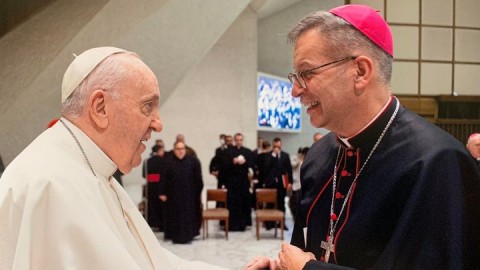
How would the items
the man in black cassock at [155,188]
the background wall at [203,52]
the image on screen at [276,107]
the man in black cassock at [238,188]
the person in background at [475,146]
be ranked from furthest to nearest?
the image on screen at [276,107], the man in black cassock at [238,188], the man in black cassock at [155,188], the background wall at [203,52], the person in background at [475,146]

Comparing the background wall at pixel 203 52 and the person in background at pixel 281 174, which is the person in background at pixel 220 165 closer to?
the person in background at pixel 281 174

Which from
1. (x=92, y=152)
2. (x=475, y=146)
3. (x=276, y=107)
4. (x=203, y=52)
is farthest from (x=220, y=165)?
(x=92, y=152)

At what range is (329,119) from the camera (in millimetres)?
1517

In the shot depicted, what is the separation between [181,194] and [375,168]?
249 inches

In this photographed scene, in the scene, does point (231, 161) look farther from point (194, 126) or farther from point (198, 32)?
point (194, 126)

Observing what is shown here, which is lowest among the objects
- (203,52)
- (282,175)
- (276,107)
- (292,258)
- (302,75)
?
(282,175)

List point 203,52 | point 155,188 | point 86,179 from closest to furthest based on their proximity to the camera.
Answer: point 86,179 → point 203,52 → point 155,188

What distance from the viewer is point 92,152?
146cm

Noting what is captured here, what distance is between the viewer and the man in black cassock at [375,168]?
133 cm

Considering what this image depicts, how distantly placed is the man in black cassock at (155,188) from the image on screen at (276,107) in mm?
6220

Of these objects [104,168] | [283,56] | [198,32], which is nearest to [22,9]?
[198,32]

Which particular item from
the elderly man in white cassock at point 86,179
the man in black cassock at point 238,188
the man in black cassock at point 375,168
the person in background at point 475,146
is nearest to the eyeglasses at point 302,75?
the man in black cassock at point 375,168

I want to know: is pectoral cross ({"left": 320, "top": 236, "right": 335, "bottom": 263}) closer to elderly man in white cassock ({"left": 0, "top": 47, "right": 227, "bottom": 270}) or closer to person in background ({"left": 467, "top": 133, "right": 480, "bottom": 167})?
elderly man in white cassock ({"left": 0, "top": 47, "right": 227, "bottom": 270})

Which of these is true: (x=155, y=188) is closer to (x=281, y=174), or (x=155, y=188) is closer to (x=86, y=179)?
(x=281, y=174)
